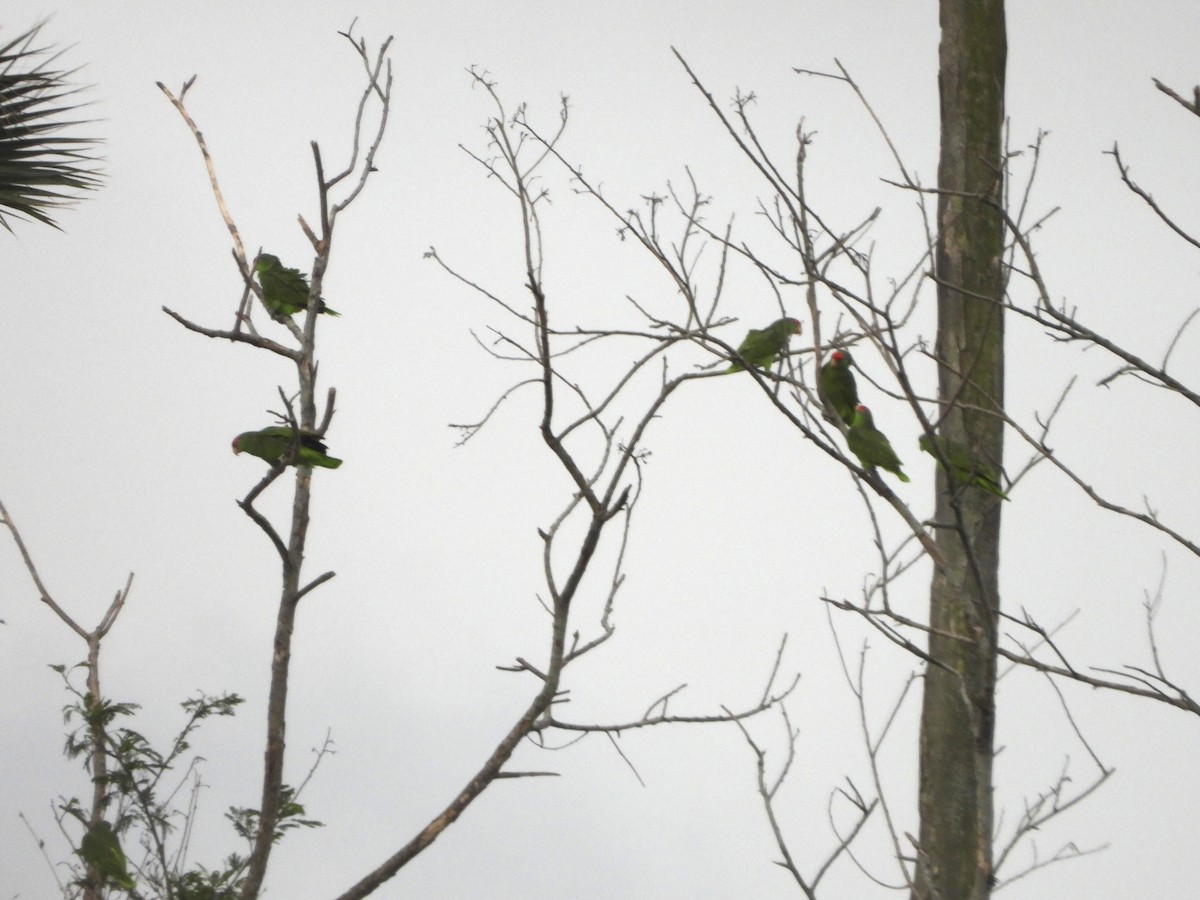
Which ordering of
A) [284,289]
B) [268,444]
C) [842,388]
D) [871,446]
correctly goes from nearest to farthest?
1. [871,446]
2. [842,388]
3. [268,444]
4. [284,289]

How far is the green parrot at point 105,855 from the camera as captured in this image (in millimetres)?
4223

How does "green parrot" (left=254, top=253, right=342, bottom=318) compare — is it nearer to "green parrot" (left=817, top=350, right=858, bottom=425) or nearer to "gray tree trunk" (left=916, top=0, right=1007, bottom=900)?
"green parrot" (left=817, top=350, right=858, bottom=425)

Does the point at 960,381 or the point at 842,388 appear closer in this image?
the point at 960,381

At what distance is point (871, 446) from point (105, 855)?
3.19m

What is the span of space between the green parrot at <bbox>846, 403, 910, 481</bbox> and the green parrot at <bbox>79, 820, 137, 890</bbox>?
10.1 ft

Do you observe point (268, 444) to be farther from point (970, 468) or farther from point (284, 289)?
point (970, 468)

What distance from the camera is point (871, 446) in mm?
4078

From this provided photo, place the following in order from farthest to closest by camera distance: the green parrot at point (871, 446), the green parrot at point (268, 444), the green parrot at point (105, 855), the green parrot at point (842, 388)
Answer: the green parrot at point (268, 444)
the green parrot at point (842, 388)
the green parrot at point (105, 855)
the green parrot at point (871, 446)

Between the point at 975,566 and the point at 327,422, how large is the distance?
2.05 metres

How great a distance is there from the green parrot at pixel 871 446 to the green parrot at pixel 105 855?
10.1 ft

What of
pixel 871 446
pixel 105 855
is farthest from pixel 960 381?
pixel 105 855

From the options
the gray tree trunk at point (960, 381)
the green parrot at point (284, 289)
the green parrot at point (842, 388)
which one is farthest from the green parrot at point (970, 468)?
the green parrot at point (284, 289)

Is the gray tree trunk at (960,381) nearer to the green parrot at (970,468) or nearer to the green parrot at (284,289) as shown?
the green parrot at (970,468)

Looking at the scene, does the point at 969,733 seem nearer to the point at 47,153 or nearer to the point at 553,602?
the point at 553,602
